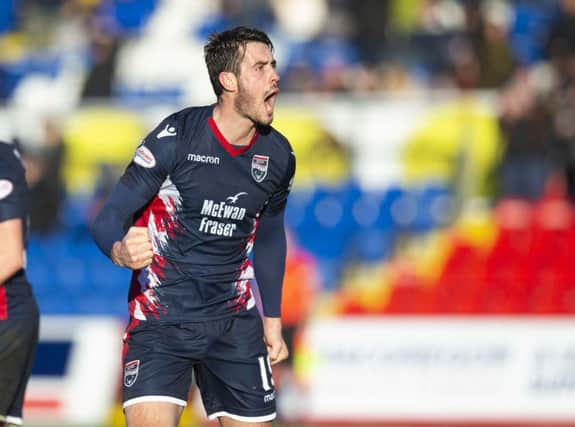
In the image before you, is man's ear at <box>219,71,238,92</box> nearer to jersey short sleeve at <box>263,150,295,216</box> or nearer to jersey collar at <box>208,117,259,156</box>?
jersey collar at <box>208,117,259,156</box>

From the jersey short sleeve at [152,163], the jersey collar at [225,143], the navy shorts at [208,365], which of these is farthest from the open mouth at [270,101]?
the navy shorts at [208,365]

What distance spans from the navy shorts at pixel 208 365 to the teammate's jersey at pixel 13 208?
75cm

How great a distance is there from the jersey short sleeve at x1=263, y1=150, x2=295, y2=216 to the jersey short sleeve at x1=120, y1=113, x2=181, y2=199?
0.59 m

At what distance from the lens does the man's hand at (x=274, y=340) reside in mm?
6285

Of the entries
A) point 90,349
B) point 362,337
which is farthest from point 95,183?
point 362,337

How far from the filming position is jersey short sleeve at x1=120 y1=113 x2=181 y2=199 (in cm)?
570

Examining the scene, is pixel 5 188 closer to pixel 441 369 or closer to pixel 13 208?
pixel 13 208

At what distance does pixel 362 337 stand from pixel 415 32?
472cm

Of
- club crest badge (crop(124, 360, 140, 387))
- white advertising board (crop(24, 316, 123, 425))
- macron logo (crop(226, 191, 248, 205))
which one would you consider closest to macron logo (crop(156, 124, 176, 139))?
macron logo (crop(226, 191, 248, 205))

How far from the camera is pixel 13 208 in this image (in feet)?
20.3

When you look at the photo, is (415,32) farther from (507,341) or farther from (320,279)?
(507,341)

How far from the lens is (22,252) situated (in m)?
6.18

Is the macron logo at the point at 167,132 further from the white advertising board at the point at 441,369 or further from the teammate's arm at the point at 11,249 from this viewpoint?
the white advertising board at the point at 441,369

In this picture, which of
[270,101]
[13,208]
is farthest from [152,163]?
[13,208]
